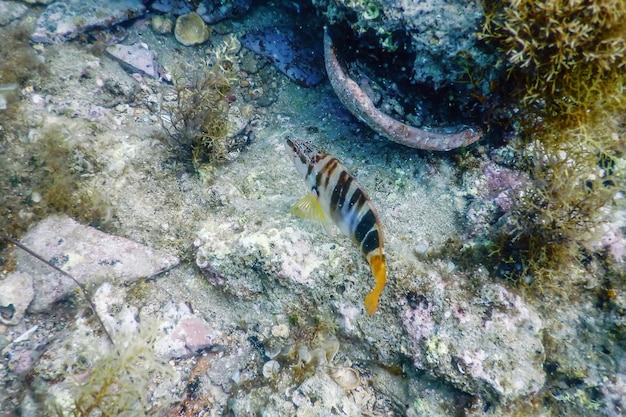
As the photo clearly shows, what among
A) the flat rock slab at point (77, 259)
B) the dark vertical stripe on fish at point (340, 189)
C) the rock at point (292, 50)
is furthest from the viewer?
the rock at point (292, 50)

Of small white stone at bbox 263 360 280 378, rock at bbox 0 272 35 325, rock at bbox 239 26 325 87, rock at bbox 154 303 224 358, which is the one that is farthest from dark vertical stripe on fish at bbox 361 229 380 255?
rock at bbox 0 272 35 325

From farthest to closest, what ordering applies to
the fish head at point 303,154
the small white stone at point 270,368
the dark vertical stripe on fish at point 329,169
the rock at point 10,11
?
the rock at point 10,11
the small white stone at point 270,368
the fish head at point 303,154
the dark vertical stripe on fish at point 329,169

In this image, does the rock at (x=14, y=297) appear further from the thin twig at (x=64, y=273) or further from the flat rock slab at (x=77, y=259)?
the thin twig at (x=64, y=273)

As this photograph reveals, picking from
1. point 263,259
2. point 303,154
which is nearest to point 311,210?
point 303,154

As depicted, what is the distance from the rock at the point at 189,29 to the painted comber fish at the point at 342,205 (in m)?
3.17

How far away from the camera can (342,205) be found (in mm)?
2562

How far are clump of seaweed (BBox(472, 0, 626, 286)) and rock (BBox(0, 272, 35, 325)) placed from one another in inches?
167

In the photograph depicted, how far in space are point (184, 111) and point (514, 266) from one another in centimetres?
356

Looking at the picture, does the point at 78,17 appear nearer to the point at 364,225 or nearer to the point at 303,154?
the point at 303,154

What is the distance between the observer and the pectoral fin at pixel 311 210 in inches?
113

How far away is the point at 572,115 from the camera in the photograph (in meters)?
2.90

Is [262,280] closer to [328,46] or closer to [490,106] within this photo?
[328,46]

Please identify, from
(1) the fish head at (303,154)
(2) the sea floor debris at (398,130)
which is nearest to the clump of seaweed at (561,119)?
(2) the sea floor debris at (398,130)

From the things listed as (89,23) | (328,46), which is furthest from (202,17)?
(328,46)
